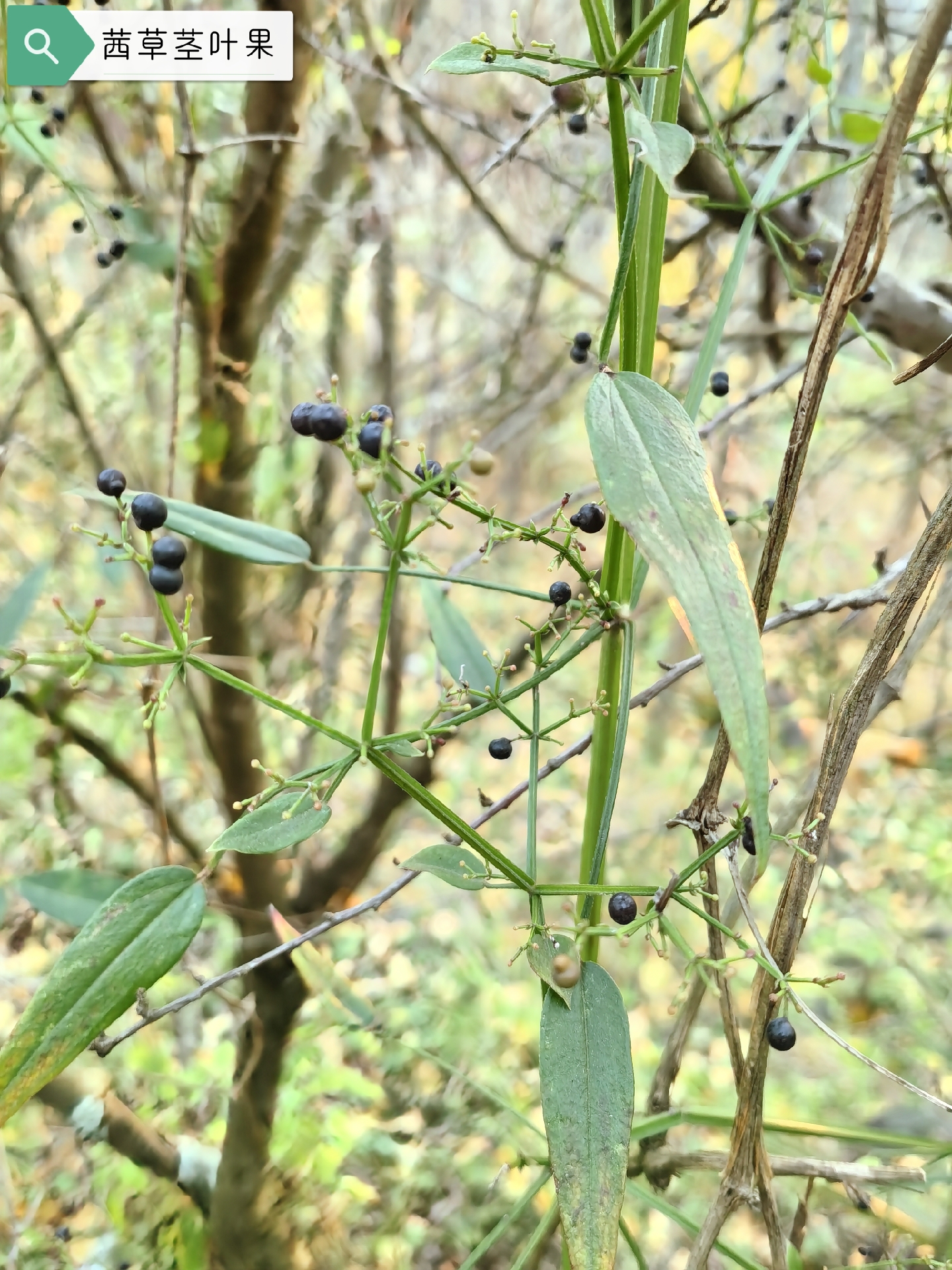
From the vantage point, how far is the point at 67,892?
77 centimetres

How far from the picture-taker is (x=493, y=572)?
9.64ft

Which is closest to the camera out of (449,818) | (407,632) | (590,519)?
(449,818)

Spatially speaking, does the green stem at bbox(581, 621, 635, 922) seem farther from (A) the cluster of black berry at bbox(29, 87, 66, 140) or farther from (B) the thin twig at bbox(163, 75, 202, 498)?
(A) the cluster of black berry at bbox(29, 87, 66, 140)

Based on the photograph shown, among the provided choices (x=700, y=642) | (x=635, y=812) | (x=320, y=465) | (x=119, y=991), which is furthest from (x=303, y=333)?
(x=700, y=642)

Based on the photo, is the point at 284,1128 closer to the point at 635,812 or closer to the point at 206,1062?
the point at 206,1062

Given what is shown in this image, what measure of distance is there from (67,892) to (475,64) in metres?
0.71

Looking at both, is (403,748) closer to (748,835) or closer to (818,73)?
(748,835)

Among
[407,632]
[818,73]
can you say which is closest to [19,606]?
[818,73]

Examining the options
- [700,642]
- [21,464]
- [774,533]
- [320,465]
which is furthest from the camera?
[21,464]

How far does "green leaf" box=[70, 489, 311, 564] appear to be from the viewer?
545 millimetres

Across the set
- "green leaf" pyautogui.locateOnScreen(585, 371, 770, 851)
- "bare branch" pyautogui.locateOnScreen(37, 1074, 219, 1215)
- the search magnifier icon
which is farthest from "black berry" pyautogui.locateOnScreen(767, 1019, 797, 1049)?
the search magnifier icon

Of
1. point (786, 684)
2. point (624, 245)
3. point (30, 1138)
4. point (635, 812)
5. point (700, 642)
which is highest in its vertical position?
point (624, 245)

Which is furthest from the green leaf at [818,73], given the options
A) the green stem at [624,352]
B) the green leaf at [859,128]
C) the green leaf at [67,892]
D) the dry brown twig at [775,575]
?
the green leaf at [67,892]

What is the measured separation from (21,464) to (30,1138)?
128cm
